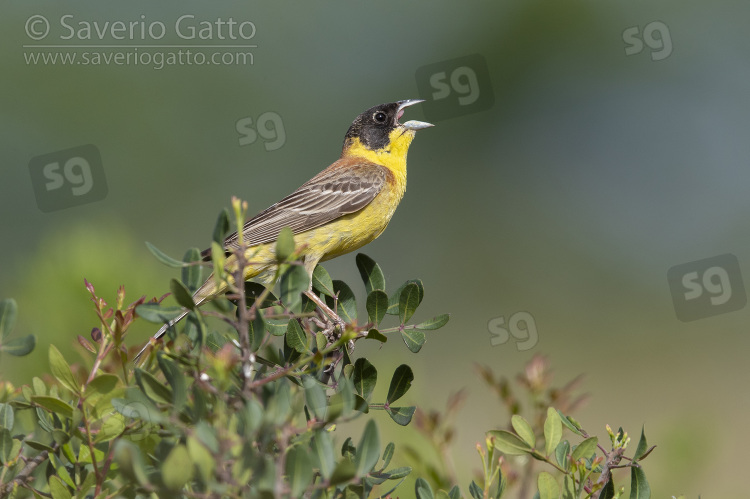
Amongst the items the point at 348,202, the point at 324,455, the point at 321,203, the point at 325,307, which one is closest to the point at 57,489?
the point at 324,455

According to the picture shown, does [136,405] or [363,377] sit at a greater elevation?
[136,405]

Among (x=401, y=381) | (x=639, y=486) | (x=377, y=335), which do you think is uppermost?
(x=377, y=335)

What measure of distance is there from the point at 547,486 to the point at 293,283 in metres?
0.61

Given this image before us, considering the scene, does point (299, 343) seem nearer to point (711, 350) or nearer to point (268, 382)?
point (268, 382)

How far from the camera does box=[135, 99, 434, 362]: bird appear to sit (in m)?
4.21

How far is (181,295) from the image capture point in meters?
1.26

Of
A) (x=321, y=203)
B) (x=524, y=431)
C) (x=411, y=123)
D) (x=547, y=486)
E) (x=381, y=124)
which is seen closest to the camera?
(x=547, y=486)

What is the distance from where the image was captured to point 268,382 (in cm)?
122

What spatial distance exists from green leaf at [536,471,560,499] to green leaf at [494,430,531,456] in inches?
4.3

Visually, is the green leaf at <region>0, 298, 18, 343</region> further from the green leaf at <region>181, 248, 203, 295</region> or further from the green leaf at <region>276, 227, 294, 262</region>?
the green leaf at <region>276, 227, 294, 262</region>

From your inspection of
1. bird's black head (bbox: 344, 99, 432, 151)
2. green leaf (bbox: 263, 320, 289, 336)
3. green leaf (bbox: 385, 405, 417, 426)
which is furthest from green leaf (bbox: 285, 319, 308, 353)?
bird's black head (bbox: 344, 99, 432, 151)

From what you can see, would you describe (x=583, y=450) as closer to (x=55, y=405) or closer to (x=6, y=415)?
(x=55, y=405)

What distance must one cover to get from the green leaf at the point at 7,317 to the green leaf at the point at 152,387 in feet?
1.82

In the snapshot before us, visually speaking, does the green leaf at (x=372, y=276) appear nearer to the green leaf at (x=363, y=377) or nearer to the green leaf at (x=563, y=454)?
the green leaf at (x=363, y=377)
